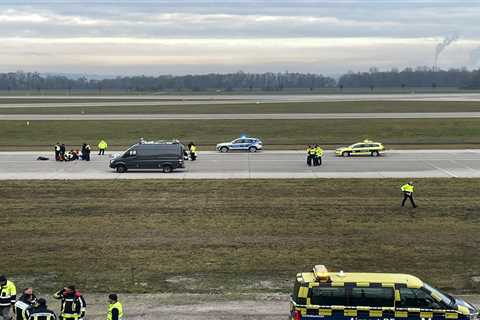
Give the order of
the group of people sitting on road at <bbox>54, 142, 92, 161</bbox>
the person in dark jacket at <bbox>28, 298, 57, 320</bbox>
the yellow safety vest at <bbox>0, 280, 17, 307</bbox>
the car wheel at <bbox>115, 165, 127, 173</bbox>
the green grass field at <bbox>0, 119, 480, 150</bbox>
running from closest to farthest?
the person in dark jacket at <bbox>28, 298, 57, 320</bbox> → the yellow safety vest at <bbox>0, 280, 17, 307</bbox> → the car wheel at <bbox>115, 165, 127, 173</bbox> → the group of people sitting on road at <bbox>54, 142, 92, 161</bbox> → the green grass field at <bbox>0, 119, 480, 150</bbox>

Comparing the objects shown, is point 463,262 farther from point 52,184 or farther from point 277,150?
point 277,150

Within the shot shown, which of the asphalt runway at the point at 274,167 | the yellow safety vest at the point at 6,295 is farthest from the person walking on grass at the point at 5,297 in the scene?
the asphalt runway at the point at 274,167

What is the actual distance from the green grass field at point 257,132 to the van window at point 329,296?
4206cm

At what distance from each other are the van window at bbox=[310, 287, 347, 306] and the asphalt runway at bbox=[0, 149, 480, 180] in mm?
24257

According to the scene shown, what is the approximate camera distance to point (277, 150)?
53.4 m

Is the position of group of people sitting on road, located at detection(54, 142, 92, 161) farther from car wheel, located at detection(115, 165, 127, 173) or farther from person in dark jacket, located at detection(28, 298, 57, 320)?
person in dark jacket, located at detection(28, 298, 57, 320)

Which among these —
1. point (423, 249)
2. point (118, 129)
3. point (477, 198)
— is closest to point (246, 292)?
point (423, 249)

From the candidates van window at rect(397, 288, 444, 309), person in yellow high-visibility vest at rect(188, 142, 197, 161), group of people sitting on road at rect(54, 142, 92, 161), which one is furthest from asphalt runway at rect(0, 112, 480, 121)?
van window at rect(397, 288, 444, 309)

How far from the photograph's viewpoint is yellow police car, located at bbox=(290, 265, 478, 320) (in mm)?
13773

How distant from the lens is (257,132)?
67375mm

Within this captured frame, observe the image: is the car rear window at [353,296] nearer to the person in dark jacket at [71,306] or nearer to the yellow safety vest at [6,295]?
the person in dark jacket at [71,306]

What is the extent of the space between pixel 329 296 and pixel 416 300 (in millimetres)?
1922

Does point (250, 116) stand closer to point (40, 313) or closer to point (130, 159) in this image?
point (130, 159)

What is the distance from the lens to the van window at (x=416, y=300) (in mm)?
13828
